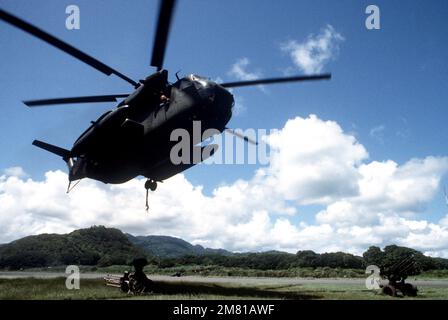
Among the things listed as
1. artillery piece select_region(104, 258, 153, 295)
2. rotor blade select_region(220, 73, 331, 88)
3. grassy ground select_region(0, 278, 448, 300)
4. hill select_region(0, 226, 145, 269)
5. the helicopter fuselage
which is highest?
rotor blade select_region(220, 73, 331, 88)

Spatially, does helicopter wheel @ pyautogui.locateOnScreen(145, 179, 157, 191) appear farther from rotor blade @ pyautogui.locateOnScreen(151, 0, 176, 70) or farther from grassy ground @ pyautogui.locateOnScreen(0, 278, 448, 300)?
rotor blade @ pyautogui.locateOnScreen(151, 0, 176, 70)

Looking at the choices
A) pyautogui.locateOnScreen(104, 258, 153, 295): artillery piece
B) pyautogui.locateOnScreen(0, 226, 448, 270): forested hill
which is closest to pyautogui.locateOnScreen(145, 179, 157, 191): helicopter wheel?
pyautogui.locateOnScreen(104, 258, 153, 295): artillery piece

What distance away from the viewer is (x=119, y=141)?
1374cm

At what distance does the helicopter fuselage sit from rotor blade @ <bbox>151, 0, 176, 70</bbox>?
1853 mm

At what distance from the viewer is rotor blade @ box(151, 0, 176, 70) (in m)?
7.02

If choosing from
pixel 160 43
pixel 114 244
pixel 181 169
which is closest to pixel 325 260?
pixel 181 169

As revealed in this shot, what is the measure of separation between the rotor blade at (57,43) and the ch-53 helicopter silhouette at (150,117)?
3cm

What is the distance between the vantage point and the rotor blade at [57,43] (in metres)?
8.52

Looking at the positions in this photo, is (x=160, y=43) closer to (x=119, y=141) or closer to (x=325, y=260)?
(x=119, y=141)

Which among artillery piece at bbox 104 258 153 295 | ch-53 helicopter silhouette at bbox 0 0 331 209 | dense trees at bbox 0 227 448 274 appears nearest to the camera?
ch-53 helicopter silhouette at bbox 0 0 331 209

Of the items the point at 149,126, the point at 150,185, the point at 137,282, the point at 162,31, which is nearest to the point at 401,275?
the point at 137,282

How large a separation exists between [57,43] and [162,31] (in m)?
3.82

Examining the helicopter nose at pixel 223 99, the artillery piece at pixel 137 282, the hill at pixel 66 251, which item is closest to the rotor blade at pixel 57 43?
the helicopter nose at pixel 223 99

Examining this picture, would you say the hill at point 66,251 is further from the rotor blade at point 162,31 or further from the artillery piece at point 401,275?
the rotor blade at point 162,31
